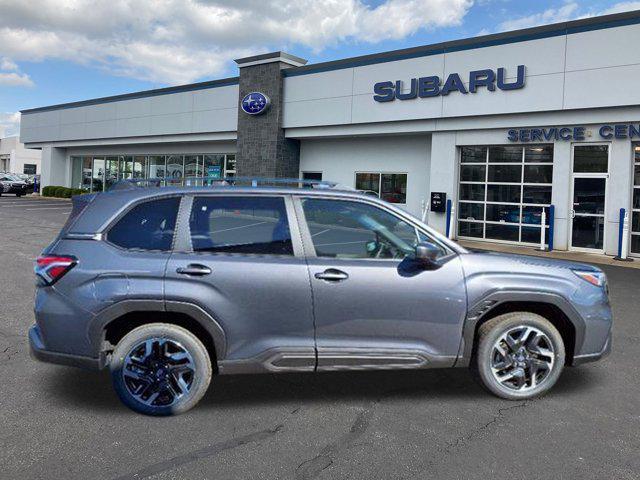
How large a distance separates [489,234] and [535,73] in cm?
478

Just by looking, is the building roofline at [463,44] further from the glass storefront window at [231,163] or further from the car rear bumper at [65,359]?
the car rear bumper at [65,359]

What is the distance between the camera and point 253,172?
74.9 feet

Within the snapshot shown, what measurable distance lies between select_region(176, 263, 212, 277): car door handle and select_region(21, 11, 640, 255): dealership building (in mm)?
9971

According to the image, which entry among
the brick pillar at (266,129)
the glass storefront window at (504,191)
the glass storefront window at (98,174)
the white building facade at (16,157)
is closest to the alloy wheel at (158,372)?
the glass storefront window at (504,191)

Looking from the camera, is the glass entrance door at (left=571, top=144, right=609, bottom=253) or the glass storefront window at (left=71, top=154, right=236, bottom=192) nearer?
the glass entrance door at (left=571, top=144, right=609, bottom=253)

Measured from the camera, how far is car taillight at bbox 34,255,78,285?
3910 mm

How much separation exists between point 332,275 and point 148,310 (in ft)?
4.18

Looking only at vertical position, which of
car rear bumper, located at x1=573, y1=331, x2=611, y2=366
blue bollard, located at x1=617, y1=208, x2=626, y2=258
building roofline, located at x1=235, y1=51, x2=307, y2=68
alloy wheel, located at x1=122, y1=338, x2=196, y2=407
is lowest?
alloy wheel, located at x1=122, y1=338, x2=196, y2=407

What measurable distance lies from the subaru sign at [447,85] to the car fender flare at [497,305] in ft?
42.6

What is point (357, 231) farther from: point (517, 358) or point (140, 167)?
→ point (140, 167)

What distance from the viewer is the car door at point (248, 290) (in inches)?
155

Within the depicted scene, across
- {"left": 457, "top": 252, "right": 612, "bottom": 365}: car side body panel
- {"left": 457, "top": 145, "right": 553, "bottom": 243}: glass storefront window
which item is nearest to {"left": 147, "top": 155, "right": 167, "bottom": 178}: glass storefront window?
{"left": 457, "top": 145, "right": 553, "bottom": 243}: glass storefront window

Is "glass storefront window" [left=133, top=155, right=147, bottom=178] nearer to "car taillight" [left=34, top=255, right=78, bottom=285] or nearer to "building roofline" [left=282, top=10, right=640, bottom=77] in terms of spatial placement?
"building roofline" [left=282, top=10, right=640, bottom=77]

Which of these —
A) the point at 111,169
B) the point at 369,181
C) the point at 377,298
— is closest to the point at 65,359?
the point at 377,298
